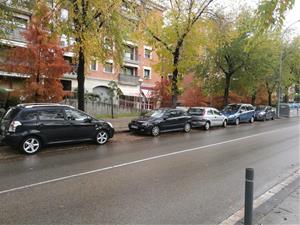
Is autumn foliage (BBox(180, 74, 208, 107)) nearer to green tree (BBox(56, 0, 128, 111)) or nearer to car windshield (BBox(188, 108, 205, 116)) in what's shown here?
car windshield (BBox(188, 108, 205, 116))

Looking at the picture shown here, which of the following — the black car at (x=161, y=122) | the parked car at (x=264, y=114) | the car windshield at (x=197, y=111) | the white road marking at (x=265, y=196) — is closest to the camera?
the white road marking at (x=265, y=196)

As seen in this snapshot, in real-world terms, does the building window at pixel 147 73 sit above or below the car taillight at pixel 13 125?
above

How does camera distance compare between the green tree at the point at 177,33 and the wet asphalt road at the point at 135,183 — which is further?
the green tree at the point at 177,33

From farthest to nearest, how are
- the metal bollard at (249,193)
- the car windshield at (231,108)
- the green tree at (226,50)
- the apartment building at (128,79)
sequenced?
the apartment building at (128,79) → the car windshield at (231,108) → the green tree at (226,50) → the metal bollard at (249,193)

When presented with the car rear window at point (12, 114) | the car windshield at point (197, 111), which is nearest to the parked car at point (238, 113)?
the car windshield at point (197, 111)

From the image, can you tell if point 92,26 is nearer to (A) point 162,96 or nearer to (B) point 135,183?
(B) point 135,183

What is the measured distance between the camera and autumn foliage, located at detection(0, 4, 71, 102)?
1750 centimetres

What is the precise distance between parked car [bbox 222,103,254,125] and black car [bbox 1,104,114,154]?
555 inches

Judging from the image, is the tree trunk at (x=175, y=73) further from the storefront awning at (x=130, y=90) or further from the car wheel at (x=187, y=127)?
the storefront awning at (x=130, y=90)

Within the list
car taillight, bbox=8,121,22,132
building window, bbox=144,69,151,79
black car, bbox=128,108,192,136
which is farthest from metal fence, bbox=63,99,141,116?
building window, bbox=144,69,151,79

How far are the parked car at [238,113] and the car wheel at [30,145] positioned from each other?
16.2 metres

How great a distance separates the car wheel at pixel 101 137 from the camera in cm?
1241

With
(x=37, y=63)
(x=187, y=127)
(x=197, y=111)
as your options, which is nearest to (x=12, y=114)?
(x=37, y=63)

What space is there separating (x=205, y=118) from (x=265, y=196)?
1353cm
